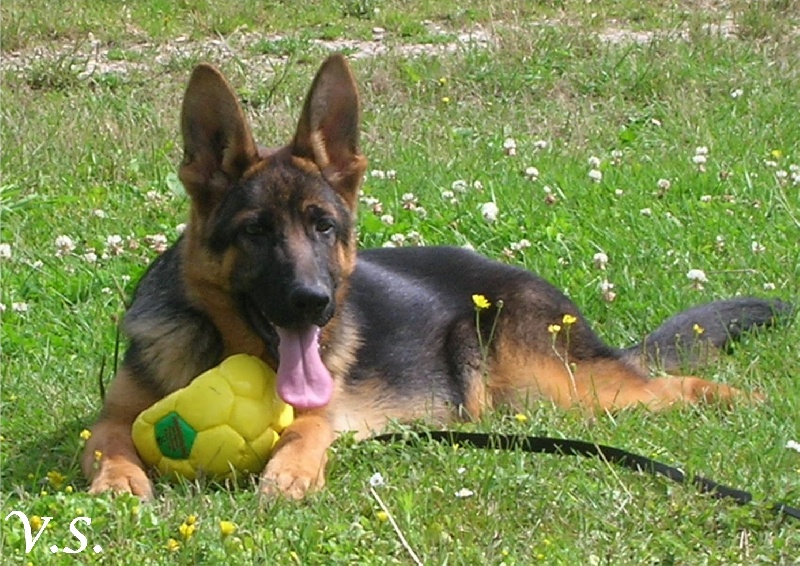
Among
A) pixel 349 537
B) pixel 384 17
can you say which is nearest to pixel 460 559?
pixel 349 537

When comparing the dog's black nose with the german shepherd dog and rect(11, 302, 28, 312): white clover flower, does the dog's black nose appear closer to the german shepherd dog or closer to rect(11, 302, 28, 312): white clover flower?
the german shepherd dog

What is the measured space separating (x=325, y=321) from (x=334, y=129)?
2.75ft

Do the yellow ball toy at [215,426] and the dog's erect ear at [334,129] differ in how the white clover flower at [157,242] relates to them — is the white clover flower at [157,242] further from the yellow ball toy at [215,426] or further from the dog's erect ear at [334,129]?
the yellow ball toy at [215,426]

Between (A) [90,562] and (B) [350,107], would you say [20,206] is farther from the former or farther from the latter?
(A) [90,562]

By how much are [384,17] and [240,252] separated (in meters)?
8.13

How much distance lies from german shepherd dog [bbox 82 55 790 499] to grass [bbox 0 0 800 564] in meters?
0.22

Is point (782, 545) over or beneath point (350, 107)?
beneath

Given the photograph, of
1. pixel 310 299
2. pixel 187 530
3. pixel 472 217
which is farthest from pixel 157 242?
pixel 187 530

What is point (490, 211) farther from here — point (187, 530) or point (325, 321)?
point (187, 530)

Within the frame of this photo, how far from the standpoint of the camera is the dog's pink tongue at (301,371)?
4.64 m

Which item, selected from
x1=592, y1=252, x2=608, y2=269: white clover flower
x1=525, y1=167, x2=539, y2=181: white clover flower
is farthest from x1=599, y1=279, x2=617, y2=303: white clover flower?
x1=525, y1=167, x2=539, y2=181: white clover flower

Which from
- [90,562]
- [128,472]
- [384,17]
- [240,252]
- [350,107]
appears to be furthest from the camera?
[384,17]

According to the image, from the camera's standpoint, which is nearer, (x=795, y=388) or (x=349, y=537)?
(x=349, y=537)

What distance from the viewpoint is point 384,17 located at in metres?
12.5
